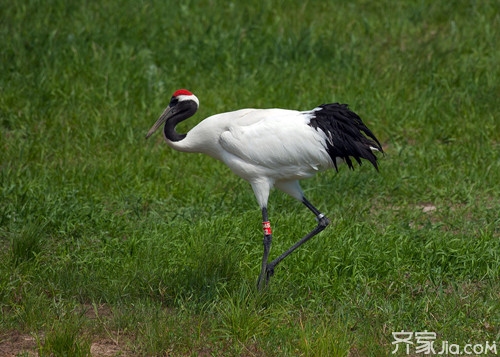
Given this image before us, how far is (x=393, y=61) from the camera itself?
9.92 meters

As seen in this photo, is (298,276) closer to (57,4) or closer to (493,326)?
(493,326)

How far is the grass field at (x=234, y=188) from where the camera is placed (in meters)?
5.55

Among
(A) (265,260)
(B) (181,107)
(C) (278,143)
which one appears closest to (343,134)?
(C) (278,143)

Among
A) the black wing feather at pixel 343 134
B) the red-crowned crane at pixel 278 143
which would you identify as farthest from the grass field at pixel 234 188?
the black wing feather at pixel 343 134

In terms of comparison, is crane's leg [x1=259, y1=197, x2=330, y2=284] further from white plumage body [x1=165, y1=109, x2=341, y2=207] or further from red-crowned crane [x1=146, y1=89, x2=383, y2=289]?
white plumage body [x1=165, y1=109, x2=341, y2=207]

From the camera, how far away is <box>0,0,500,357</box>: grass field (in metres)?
5.55

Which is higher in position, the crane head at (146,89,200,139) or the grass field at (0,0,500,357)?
the crane head at (146,89,200,139)

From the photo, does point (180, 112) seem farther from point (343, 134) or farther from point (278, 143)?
point (343, 134)

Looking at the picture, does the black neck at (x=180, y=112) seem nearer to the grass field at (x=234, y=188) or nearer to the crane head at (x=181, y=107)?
the crane head at (x=181, y=107)

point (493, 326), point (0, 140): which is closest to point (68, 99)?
point (0, 140)

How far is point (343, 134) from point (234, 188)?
2.10 m

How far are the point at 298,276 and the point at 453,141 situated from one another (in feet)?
10.1

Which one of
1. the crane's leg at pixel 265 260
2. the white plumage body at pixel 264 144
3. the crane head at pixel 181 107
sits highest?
the crane head at pixel 181 107

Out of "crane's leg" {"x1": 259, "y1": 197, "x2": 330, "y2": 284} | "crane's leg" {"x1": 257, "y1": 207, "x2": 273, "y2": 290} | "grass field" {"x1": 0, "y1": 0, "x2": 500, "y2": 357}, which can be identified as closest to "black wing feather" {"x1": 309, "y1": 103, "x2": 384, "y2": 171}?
"crane's leg" {"x1": 259, "y1": 197, "x2": 330, "y2": 284}
